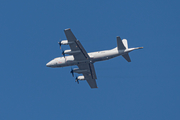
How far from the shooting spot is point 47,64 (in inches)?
2493

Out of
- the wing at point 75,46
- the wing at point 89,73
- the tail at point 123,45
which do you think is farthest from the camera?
the wing at point 89,73

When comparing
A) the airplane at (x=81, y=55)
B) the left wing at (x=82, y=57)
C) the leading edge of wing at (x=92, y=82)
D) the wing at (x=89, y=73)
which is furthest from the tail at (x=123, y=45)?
the leading edge of wing at (x=92, y=82)

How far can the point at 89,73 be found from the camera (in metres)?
64.8

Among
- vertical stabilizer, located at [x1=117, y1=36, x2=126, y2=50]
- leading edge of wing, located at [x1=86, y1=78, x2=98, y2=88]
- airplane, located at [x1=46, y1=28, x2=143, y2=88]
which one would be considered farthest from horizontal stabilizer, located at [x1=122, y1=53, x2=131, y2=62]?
leading edge of wing, located at [x1=86, y1=78, x2=98, y2=88]

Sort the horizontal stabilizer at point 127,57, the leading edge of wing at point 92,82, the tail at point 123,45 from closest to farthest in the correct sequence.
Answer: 1. the tail at point 123,45
2. the horizontal stabilizer at point 127,57
3. the leading edge of wing at point 92,82

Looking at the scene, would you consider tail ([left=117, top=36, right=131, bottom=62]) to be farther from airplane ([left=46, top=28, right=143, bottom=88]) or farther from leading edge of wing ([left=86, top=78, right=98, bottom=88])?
leading edge of wing ([left=86, top=78, right=98, bottom=88])

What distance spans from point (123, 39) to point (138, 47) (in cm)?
583

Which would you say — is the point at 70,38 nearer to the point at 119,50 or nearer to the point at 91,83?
the point at 119,50

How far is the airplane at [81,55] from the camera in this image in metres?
56.7

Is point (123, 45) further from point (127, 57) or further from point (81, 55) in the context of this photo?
point (81, 55)

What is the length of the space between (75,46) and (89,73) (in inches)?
384

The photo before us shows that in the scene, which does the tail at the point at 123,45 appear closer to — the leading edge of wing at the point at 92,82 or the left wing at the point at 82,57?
the left wing at the point at 82,57

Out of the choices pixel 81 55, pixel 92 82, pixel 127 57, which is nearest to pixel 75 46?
pixel 81 55

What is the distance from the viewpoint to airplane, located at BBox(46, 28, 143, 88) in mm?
56656
